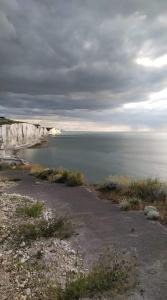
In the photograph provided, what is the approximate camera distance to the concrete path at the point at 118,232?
5832 millimetres

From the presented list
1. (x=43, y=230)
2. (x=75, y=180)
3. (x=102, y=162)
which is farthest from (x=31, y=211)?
(x=102, y=162)

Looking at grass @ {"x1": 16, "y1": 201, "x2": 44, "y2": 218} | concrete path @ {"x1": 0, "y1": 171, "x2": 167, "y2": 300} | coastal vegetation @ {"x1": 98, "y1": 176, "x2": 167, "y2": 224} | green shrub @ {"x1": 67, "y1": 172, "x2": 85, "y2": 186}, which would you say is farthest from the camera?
green shrub @ {"x1": 67, "y1": 172, "x2": 85, "y2": 186}

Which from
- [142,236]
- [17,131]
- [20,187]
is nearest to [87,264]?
[142,236]

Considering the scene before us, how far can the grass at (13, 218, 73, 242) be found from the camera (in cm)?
785

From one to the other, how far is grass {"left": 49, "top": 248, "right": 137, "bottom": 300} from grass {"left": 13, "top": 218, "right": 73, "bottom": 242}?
6.92ft

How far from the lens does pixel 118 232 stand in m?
8.48

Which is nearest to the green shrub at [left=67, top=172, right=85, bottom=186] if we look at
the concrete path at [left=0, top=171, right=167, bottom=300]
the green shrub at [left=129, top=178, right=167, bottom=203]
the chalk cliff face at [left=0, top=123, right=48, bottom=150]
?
the concrete path at [left=0, top=171, right=167, bottom=300]

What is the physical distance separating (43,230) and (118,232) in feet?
7.13

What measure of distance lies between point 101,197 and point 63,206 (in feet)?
8.88

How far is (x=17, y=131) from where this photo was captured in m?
88.1

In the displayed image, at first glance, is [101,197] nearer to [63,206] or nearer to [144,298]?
[63,206]

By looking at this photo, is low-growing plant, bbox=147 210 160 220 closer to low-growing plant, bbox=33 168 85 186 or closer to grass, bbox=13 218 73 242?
grass, bbox=13 218 73 242

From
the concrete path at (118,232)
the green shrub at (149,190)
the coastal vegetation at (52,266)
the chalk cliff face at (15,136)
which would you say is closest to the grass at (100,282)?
the coastal vegetation at (52,266)

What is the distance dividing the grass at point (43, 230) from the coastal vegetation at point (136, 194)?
10.8 ft
